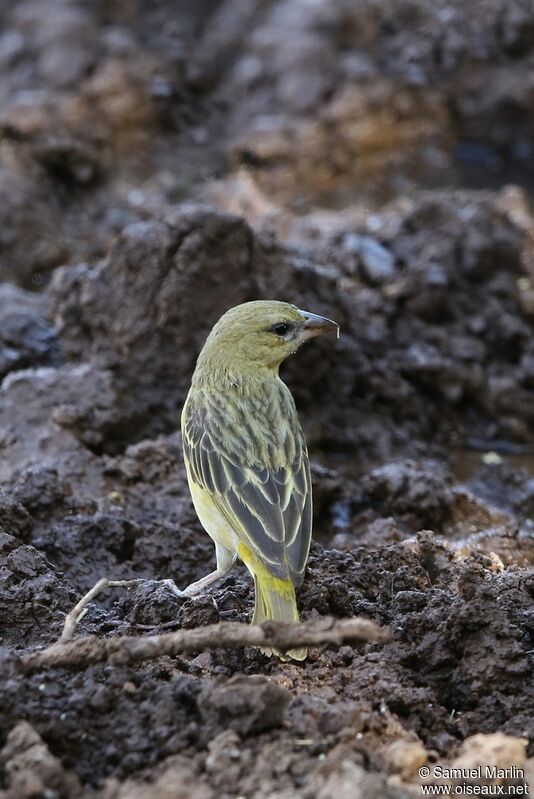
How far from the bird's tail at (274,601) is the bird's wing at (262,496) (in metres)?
0.05

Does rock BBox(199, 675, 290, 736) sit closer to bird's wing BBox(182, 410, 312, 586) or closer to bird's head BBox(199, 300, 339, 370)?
bird's wing BBox(182, 410, 312, 586)

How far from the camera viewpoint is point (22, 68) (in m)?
12.4

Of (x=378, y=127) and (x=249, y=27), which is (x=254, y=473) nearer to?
(x=378, y=127)

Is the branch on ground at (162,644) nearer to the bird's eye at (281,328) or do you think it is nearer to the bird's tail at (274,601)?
the bird's tail at (274,601)

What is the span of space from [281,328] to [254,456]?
857mm

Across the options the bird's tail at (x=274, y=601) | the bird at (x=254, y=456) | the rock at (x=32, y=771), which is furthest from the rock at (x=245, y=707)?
the bird's tail at (x=274, y=601)

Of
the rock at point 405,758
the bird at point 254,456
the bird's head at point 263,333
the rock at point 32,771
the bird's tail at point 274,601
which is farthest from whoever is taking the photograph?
the bird's head at point 263,333

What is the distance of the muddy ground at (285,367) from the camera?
139 inches

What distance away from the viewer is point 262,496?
502cm

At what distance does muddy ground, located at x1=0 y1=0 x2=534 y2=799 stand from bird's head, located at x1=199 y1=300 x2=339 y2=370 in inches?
34.1

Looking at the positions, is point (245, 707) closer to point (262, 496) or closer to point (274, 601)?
point (274, 601)

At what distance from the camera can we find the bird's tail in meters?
4.49

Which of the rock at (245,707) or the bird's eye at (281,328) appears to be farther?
the bird's eye at (281,328)

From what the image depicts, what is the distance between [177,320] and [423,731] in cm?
430
